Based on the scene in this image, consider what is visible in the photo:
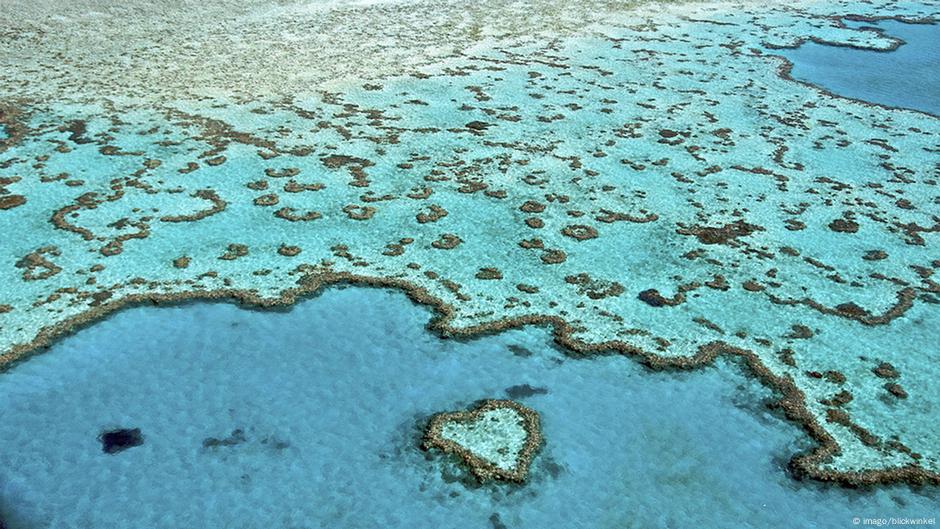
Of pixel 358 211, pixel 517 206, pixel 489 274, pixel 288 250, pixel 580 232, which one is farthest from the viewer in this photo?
pixel 517 206

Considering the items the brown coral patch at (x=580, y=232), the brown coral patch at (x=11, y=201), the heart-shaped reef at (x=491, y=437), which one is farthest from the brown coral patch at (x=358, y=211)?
the brown coral patch at (x=11, y=201)

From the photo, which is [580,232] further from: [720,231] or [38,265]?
[38,265]

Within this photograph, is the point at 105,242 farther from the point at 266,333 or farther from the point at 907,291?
the point at 907,291

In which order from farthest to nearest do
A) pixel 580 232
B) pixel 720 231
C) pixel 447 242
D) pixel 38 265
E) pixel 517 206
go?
pixel 517 206 < pixel 720 231 < pixel 580 232 < pixel 447 242 < pixel 38 265

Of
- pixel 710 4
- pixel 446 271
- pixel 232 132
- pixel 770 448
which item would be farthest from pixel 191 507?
pixel 710 4

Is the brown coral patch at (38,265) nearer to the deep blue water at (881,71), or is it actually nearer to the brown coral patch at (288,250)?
the brown coral patch at (288,250)

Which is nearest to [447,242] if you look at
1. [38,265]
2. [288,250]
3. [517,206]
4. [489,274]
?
[489,274]

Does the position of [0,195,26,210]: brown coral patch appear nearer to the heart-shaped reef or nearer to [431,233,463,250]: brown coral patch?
[431,233,463,250]: brown coral patch
